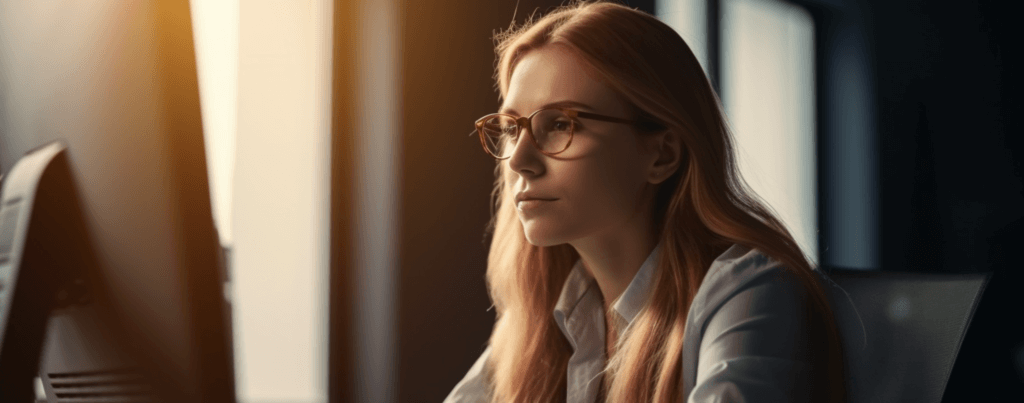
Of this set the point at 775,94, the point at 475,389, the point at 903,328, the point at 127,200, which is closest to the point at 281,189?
the point at 475,389

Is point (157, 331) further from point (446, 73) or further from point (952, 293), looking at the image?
point (446, 73)

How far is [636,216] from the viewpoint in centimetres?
108

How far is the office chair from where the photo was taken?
0.84 metres

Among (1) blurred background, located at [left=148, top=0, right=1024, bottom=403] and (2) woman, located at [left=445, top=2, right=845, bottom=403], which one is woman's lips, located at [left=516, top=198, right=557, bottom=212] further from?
(1) blurred background, located at [left=148, top=0, right=1024, bottom=403]

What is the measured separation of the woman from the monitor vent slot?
61 cm

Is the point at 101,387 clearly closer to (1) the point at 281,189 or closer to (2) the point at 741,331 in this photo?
(2) the point at 741,331

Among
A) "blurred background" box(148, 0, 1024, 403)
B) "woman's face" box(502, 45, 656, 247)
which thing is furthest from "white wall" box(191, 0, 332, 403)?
"woman's face" box(502, 45, 656, 247)

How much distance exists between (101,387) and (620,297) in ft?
2.39

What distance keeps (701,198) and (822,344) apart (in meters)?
0.24

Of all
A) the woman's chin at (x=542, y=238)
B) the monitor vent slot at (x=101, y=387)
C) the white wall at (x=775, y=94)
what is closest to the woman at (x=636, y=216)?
the woman's chin at (x=542, y=238)

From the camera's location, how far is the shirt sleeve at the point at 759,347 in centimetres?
79

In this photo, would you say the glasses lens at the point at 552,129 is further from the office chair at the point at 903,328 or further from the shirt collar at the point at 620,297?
the office chair at the point at 903,328

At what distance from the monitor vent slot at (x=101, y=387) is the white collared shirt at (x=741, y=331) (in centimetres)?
55

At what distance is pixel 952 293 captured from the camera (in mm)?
857
